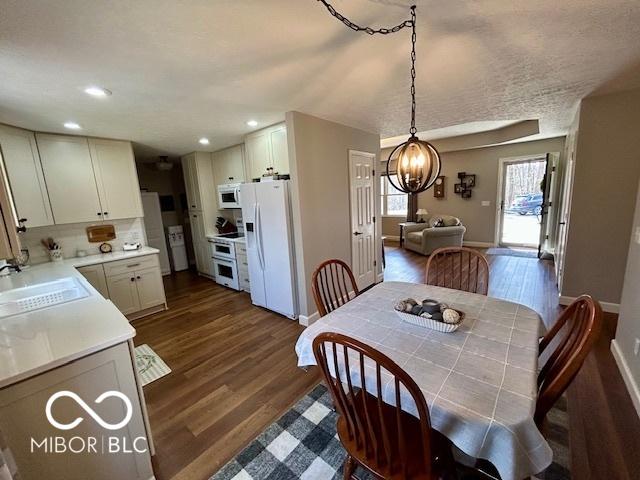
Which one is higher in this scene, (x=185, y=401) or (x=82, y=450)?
(x=82, y=450)

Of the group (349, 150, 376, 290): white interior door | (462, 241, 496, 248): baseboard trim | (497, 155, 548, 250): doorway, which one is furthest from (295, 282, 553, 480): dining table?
(497, 155, 548, 250): doorway

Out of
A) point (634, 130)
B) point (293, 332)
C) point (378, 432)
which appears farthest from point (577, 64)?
point (293, 332)

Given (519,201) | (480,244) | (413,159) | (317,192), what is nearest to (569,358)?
(413,159)

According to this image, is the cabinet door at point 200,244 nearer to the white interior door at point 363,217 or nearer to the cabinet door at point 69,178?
the cabinet door at point 69,178

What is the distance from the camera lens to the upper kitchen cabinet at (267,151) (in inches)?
127

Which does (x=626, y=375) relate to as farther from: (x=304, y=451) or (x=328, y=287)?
(x=304, y=451)

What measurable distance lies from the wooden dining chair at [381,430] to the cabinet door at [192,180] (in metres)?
4.42

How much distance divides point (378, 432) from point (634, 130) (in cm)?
388

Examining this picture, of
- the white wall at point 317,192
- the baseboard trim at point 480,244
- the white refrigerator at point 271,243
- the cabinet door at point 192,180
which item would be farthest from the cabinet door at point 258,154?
the baseboard trim at point 480,244

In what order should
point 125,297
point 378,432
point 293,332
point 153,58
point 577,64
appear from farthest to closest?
point 125,297 → point 293,332 → point 577,64 → point 153,58 → point 378,432

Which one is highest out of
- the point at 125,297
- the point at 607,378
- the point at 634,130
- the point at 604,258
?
the point at 634,130

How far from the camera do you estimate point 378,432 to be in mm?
1208

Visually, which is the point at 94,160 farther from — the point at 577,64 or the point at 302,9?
the point at 577,64

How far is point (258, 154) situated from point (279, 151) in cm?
43
